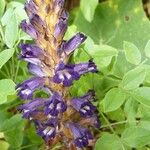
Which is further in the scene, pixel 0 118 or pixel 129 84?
pixel 0 118

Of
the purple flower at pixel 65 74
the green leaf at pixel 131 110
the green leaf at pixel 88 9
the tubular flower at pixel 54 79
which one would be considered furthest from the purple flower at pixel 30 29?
the green leaf at pixel 88 9

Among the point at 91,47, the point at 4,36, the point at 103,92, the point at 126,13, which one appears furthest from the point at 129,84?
the point at 126,13

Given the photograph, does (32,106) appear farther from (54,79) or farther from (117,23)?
(117,23)

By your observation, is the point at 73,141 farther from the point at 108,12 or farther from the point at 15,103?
→ the point at 108,12

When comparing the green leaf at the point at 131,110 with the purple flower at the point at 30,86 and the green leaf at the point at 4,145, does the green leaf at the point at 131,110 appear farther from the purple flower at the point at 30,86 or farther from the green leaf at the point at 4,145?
the green leaf at the point at 4,145

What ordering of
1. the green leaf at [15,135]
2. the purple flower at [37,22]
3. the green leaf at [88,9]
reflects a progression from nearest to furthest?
the purple flower at [37,22], the green leaf at [15,135], the green leaf at [88,9]

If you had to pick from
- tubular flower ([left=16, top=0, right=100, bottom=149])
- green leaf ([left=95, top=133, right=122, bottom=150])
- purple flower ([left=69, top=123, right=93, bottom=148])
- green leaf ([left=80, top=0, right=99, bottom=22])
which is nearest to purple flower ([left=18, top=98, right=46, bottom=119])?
tubular flower ([left=16, top=0, right=100, bottom=149])

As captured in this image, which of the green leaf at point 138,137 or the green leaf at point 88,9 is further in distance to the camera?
the green leaf at point 88,9

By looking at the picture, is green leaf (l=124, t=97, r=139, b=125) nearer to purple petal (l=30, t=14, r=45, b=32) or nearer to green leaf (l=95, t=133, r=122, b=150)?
green leaf (l=95, t=133, r=122, b=150)
